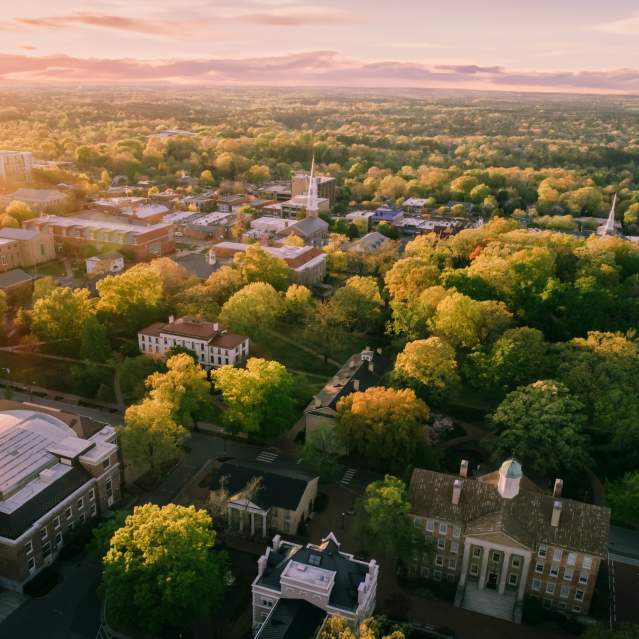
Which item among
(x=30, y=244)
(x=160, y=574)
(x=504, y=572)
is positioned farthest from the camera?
(x=30, y=244)

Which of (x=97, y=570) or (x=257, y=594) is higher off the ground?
(x=257, y=594)

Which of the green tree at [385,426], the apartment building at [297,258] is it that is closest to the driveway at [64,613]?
the green tree at [385,426]

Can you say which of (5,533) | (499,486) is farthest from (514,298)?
(5,533)

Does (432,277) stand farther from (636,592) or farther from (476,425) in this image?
(636,592)

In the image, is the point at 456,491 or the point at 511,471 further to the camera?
the point at 456,491

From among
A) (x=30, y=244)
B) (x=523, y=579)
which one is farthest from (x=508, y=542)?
(x=30, y=244)

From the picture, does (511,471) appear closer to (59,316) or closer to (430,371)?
(430,371)

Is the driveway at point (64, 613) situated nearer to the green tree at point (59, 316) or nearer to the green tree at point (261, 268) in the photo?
the green tree at point (59, 316)
